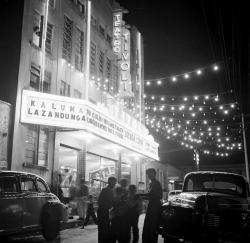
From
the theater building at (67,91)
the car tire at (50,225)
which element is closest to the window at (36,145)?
the theater building at (67,91)

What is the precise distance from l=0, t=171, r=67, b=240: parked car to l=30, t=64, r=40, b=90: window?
23.3 ft

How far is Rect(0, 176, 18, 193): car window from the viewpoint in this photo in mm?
8805

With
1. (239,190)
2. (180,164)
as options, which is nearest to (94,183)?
(239,190)

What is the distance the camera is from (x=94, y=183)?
71.2 ft

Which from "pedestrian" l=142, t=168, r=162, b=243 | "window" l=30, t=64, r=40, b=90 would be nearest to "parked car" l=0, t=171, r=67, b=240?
"pedestrian" l=142, t=168, r=162, b=243

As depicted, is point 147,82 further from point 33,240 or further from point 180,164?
→ point 180,164

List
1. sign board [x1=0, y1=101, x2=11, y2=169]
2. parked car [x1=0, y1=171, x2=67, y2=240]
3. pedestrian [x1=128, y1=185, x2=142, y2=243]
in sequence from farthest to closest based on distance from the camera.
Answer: sign board [x1=0, y1=101, x2=11, y2=169] → parked car [x1=0, y1=171, x2=67, y2=240] → pedestrian [x1=128, y1=185, x2=142, y2=243]

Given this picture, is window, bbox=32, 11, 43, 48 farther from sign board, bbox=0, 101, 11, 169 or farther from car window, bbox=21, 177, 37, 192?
car window, bbox=21, 177, 37, 192

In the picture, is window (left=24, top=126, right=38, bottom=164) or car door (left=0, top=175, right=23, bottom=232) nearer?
car door (left=0, top=175, right=23, bottom=232)

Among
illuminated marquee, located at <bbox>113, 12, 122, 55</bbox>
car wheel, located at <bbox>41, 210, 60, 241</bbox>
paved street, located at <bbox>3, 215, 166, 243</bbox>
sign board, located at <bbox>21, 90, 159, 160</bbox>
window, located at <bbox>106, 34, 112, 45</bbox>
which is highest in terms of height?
window, located at <bbox>106, 34, 112, 45</bbox>

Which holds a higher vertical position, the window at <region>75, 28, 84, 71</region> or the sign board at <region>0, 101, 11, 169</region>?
the window at <region>75, 28, 84, 71</region>

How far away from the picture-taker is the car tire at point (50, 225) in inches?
400

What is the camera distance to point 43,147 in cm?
1659

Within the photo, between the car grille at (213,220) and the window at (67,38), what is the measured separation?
47.7 ft
